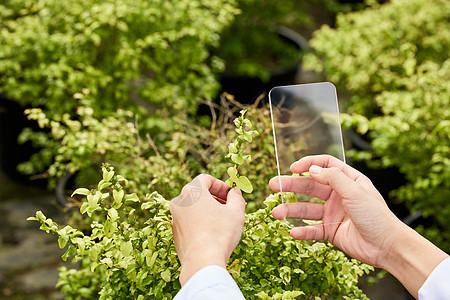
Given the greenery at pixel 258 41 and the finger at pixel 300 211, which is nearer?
the finger at pixel 300 211

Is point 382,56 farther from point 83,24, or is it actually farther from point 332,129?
point 83,24

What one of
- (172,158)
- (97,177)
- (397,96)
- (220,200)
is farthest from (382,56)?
(220,200)

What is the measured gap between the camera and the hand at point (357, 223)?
1631 millimetres

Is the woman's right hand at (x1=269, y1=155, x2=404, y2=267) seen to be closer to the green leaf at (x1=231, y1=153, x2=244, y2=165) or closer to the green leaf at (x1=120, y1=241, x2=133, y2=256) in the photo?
the green leaf at (x1=231, y1=153, x2=244, y2=165)

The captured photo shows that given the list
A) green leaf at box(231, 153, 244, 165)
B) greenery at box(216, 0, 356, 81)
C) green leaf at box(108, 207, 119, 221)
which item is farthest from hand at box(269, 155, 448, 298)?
greenery at box(216, 0, 356, 81)

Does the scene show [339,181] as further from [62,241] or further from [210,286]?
[62,241]

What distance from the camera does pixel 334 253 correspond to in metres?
1.79

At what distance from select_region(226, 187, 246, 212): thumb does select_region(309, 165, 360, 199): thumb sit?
0.35 metres

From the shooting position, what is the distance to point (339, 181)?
1701mm

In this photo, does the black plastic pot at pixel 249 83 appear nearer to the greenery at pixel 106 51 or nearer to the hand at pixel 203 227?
the greenery at pixel 106 51

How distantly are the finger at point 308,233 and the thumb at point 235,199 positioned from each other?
1.12ft

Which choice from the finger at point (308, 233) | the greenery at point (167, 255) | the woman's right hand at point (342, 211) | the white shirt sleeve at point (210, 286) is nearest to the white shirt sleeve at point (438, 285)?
the woman's right hand at point (342, 211)

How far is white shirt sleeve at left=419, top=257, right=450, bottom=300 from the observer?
1504mm

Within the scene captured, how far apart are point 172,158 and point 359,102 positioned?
2176 mm
